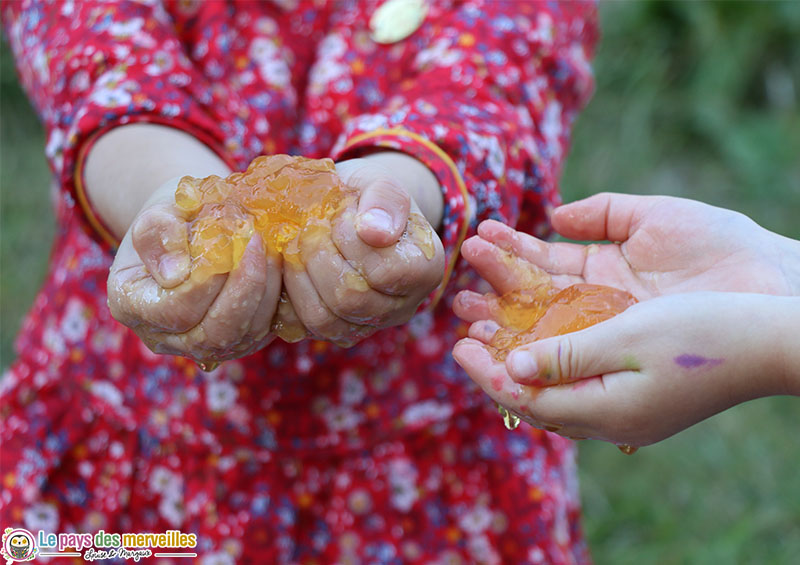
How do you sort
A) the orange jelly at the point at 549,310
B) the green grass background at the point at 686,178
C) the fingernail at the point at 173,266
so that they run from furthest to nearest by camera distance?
the green grass background at the point at 686,178 < the orange jelly at the point at 549,310 < the fingernail at the point at 173,266

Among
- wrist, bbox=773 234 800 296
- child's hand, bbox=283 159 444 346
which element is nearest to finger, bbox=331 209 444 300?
child's hand, bbox=283 159 444 346

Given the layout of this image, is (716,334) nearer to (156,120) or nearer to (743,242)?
(743,242)

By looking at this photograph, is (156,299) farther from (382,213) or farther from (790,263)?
(790,263)

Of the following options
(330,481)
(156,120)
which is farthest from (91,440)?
(156,120)

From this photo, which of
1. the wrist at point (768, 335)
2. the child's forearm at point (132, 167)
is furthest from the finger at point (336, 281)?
the wrist at point (768, 335)

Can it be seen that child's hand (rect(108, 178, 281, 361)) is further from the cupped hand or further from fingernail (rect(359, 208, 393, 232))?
the cupped hand

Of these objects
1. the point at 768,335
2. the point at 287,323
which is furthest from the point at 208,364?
the point at 768,335

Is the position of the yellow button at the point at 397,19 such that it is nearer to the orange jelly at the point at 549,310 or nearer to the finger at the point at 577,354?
the orange jelly at the point at 549,310
